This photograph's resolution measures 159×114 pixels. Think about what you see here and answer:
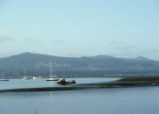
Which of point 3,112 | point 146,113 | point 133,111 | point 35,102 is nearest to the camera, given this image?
point 146,113

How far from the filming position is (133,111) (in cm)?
4244

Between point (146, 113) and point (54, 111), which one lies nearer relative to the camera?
point (146, 113)

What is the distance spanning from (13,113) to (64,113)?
7061 millimetres

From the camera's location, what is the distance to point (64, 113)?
140 ft

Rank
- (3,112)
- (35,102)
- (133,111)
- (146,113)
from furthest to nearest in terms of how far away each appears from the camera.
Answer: (35,102) → (3,112) → (133,111) → (146,113)

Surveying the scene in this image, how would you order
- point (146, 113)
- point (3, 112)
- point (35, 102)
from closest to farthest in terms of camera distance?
point (146, 113) → point (3, 112) → point (35, 102)

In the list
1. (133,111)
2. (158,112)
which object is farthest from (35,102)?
(158,112)

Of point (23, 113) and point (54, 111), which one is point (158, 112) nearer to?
point (54, 111)

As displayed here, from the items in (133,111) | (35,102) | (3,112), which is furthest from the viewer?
(35,102)

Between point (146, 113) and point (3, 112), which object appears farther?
point (3, 112)

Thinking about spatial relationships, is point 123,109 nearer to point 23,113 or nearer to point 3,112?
point 23,113

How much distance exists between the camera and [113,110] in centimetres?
4409

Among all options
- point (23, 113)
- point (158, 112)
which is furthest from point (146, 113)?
point (23, 113)

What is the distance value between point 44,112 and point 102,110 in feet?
26.3
